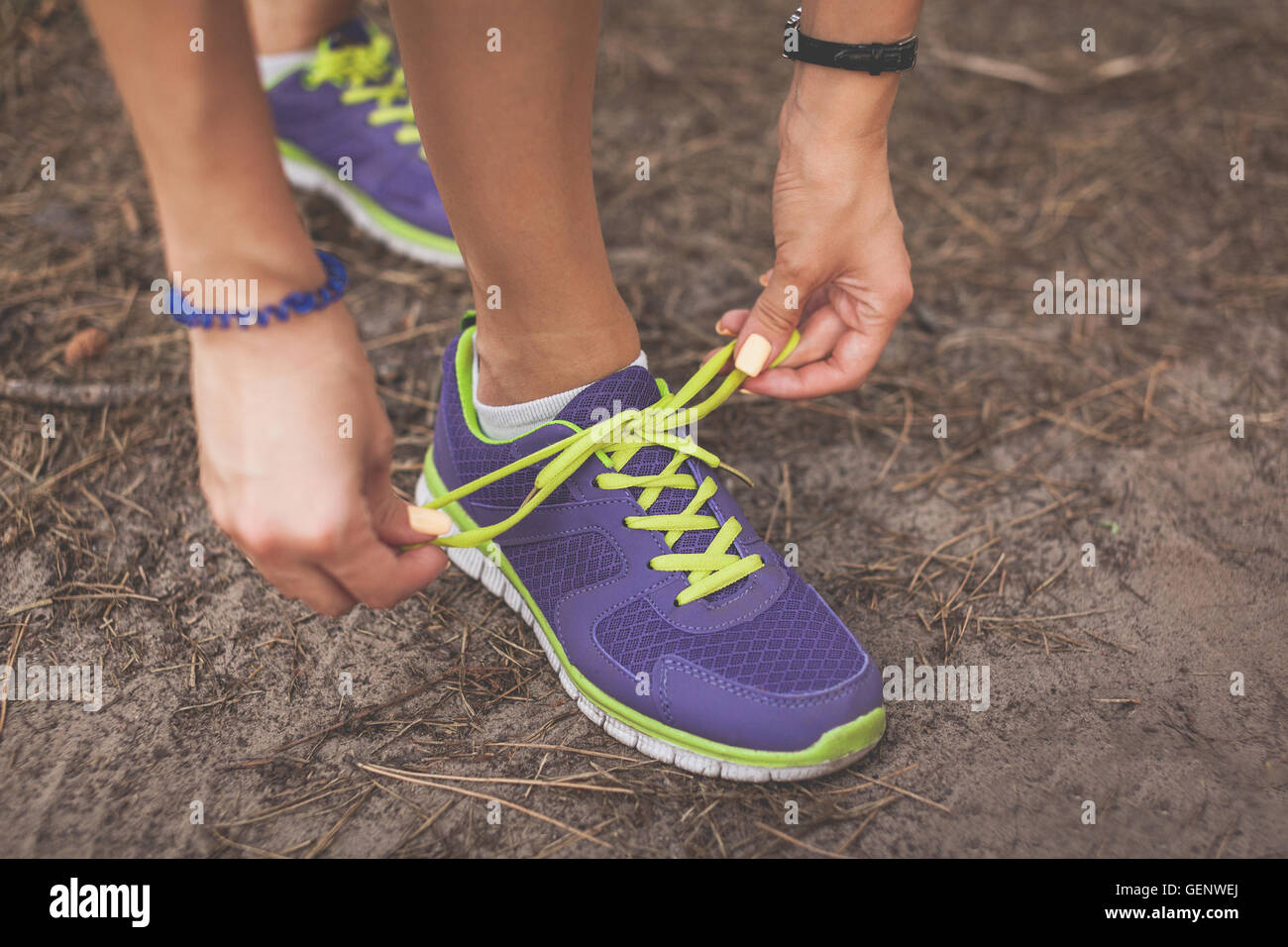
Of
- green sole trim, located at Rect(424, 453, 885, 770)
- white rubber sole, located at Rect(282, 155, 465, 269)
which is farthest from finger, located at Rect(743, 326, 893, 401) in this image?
white rubber sole, located at Rect(282, 155, 465, 269)

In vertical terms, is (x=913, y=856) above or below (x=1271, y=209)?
below

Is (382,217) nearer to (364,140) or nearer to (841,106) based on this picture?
(364,140)

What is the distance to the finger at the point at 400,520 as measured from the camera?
1.06 m

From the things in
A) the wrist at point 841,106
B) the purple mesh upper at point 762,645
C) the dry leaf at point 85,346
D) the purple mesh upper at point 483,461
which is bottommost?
the purple mesh upper at point 762,645

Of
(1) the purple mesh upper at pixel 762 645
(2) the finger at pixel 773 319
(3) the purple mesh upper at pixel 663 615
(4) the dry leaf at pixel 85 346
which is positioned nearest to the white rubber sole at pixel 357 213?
(4) the dry leaf at pixel 85 346

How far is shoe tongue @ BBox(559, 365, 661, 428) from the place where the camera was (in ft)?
4.46

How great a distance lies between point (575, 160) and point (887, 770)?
993 millimetres

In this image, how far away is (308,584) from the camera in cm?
100

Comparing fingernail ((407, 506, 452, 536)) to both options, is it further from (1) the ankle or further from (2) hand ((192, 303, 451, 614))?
(1) the ankle

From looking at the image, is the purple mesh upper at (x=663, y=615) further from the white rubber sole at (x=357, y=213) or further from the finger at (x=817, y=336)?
the white rubber sole at (x=357, y=213)

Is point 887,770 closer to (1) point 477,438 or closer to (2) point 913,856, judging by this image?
(2) point 913,856

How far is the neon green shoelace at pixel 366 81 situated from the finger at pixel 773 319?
1.34m

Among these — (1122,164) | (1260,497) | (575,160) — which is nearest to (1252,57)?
(1122,164)

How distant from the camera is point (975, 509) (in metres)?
1.75
